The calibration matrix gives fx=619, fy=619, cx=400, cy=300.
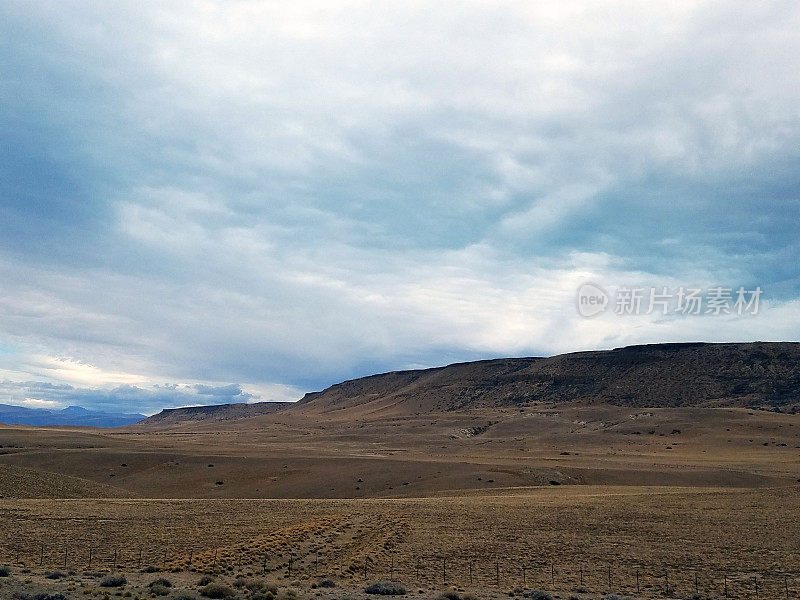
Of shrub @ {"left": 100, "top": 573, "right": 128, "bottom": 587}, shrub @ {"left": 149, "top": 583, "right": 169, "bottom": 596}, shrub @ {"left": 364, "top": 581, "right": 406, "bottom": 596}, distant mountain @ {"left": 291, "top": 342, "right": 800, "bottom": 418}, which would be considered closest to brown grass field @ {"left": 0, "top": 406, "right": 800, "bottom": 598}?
shrub @ {"left": 364, "top": 581, "right": 406, "bottom": 596}

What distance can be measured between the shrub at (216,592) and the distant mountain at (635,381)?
126 meters

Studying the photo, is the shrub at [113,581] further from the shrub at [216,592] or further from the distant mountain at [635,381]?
the distant mountain at [635,381]

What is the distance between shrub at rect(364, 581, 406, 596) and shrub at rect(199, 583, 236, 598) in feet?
14.7

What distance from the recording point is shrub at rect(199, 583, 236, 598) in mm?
19625

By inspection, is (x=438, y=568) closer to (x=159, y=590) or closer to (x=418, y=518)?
(x=159, y=590)

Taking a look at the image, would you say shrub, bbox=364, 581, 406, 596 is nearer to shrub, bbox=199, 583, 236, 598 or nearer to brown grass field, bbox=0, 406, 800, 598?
brown grass field, bbox=0, 406, 800, 598

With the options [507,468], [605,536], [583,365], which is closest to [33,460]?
[507,468]

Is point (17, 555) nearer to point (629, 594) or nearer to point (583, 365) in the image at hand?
point (629, 594)

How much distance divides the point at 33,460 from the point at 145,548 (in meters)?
46.1

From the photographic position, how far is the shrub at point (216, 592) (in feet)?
64.4

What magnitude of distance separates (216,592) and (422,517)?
Result: 18.0m

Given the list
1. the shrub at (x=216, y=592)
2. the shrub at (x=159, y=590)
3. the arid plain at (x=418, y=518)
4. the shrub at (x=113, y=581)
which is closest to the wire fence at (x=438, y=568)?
the arid plain at (x=418, y=518)

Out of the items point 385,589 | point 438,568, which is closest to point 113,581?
point 385,589

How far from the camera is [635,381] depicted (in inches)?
5714
